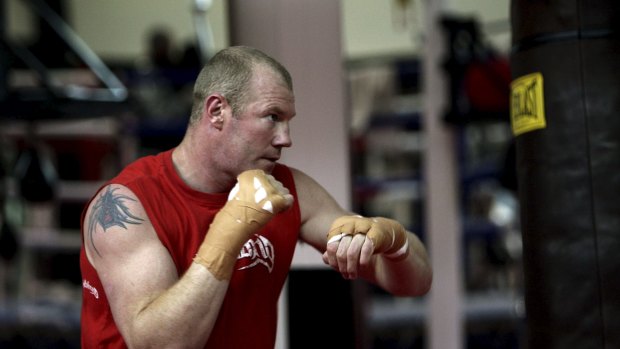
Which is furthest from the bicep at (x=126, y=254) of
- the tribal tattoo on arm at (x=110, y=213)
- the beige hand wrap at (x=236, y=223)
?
the beige hand wrap at (x=236, y=223)

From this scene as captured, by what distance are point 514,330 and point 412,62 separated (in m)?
A: 2.21

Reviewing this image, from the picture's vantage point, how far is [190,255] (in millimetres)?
2834

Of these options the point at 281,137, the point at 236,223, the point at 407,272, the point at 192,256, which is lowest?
the point at 407,272

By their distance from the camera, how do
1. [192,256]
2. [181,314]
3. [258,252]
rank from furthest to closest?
[258,252], [192,256], [181,314]

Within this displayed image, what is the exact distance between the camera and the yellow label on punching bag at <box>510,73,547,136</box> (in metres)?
2.95

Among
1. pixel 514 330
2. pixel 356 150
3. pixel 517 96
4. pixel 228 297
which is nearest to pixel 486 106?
pixel 514 330

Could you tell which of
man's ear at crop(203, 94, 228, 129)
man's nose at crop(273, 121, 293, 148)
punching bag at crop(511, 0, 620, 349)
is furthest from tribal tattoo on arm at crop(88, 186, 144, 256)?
punching bag at crop(511, 0, 620, 349)

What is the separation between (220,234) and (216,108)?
41 cm

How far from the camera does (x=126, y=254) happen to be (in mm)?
2680

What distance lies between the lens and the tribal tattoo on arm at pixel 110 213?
8.95 ft

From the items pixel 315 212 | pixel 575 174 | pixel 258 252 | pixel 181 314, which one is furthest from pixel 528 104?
pixel 181 314

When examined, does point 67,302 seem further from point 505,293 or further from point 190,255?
point 190,255

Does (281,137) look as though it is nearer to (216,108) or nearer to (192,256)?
(216,108)

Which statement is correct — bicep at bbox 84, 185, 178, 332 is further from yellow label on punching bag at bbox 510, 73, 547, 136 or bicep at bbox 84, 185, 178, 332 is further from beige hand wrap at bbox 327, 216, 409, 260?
yellow label on punching bag at bbox 510, 73, 547, 136
